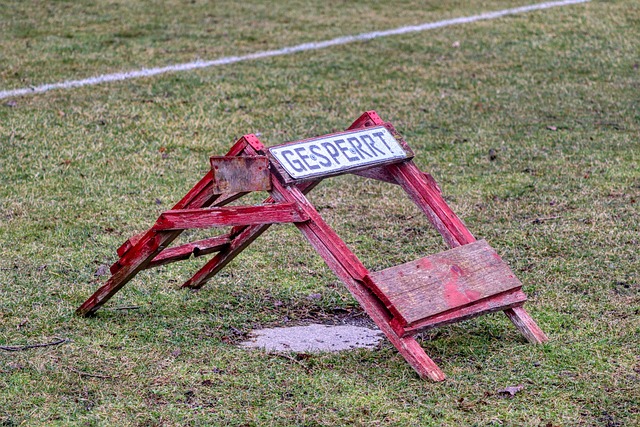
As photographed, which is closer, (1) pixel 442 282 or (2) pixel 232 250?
(1) pixel 442 282

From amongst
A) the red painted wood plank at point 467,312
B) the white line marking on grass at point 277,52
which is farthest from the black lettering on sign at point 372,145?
the white line marking on grass at point 277,52

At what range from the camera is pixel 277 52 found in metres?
10.5

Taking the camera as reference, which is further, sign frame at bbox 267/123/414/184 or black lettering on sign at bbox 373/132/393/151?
black lettering on sign at bbox 373/132/393/151

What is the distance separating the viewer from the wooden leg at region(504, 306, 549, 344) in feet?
15.0

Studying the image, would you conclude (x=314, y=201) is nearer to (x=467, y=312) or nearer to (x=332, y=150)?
(x=332, y=150)

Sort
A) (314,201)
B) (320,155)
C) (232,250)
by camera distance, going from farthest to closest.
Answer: (314,201), (232,250), (320,155)

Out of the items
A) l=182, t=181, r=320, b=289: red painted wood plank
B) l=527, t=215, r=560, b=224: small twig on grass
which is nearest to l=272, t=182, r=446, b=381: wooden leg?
l=182, t=181, r=320, b=289: red painted wood plank

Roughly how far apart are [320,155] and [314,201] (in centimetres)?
257

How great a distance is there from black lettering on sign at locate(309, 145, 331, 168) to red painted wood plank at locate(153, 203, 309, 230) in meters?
0.26

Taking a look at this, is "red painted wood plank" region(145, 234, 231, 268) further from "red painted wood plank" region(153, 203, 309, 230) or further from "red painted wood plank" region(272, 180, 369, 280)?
"red painted wood plank" region(272, 180, 369, 280)

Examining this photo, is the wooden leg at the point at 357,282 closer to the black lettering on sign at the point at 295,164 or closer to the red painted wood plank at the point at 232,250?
the black lettering on sign at the point at 295,164

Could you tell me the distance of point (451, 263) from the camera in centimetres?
443

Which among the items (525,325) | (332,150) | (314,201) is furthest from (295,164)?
(314,201)

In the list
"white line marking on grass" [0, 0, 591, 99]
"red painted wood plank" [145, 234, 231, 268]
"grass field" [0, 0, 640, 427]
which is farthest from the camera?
"white line marking on grass" [0, 0, 591, 99]
